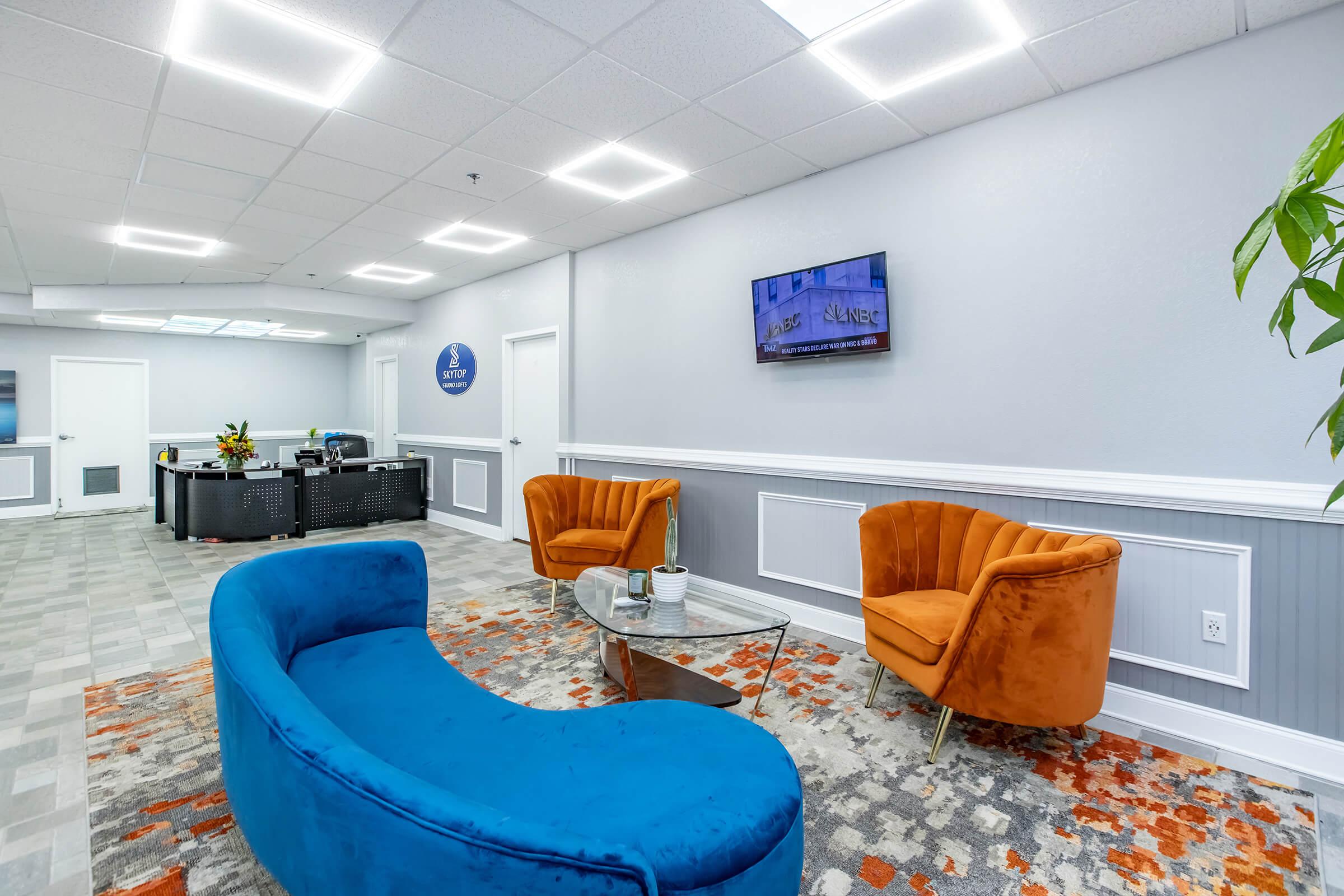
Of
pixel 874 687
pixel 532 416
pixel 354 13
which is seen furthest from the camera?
pixel 532 416

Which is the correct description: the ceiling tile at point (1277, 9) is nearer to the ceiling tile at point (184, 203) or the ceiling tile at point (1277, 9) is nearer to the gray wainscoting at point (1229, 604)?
the gray wainscoting at point (1229, 604)

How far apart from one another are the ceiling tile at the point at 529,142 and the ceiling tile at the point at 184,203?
2.25m

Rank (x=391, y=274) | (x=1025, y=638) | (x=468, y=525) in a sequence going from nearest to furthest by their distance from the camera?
(x=1025, y=638) → (x=391, y=274) → (x=468, y=525)

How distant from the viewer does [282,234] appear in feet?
17.7

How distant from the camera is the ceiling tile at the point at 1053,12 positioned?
2406 millimetres

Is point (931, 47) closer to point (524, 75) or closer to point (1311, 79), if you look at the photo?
point (1311, 79)

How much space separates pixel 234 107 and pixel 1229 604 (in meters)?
5.19

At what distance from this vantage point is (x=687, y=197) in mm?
4480

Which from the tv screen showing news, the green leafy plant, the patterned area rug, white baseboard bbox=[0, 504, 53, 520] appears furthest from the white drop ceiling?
white baseboard bbox=[0, 504, 53, 520]

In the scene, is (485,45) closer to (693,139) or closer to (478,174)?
(693,139)

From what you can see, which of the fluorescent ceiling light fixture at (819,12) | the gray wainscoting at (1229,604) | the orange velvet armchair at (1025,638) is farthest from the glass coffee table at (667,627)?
the fluorescent ceiling light fixture at (819,12)

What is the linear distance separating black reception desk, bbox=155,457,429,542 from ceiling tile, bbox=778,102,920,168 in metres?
6.37

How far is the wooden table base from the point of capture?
9.26ft

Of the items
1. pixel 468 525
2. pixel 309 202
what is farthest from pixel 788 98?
pixel 468 525
